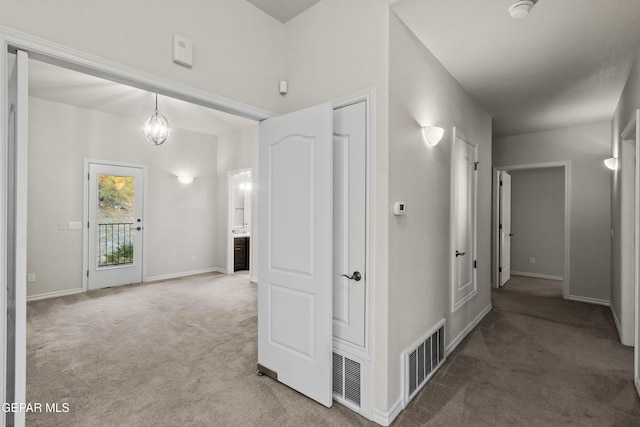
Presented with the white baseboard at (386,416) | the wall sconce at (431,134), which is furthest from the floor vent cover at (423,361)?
the wall sconce at (431,134)

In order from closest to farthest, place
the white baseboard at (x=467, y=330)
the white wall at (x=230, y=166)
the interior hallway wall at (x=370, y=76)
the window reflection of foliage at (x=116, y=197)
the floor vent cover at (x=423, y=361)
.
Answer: the interior hallway wall at (x=370, y=76) < the floor vent cover at (x=423, y=361) < the white baseboard at (x=467, y=330) < the window reflection of foliage at (x=116, y=197) < the white wall at (x=230, y=166)

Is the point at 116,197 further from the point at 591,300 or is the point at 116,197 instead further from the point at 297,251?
the point at 591,300

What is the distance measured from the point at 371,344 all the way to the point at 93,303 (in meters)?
4.35

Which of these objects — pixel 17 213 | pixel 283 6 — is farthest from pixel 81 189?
pixel 283 6

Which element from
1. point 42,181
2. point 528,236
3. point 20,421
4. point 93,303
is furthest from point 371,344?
point 528,236

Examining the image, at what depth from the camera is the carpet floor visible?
→ 2082mm

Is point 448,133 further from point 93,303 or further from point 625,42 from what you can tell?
point 93,303

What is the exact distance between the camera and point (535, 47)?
8.52ft

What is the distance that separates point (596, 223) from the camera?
4.69 m

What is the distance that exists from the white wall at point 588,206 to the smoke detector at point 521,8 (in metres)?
3.85

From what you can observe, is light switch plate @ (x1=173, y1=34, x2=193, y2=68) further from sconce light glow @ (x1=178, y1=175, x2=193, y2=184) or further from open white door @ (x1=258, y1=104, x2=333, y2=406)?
sconce light glow @ (x1=178, y1=175, x2=193, y2=184)

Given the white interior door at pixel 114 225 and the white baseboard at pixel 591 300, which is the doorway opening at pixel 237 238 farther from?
the white baseboard at pixel 591 300

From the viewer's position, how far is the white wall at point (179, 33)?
151 cm

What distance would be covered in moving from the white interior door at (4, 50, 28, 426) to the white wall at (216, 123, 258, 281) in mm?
4378
